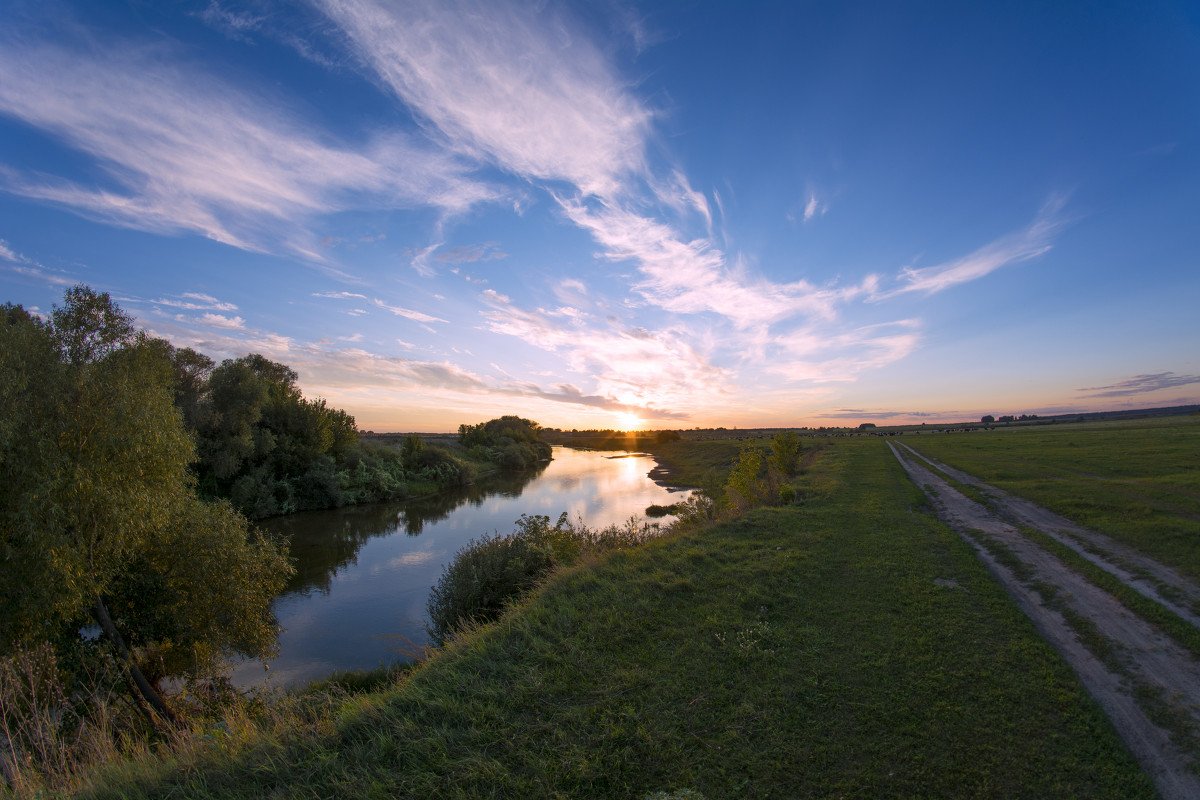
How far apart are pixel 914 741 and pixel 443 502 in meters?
36.3

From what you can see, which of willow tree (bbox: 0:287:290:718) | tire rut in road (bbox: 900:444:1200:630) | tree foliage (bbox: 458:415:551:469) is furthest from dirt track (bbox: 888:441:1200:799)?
tree foliage (bbox: 458:415:551:469)

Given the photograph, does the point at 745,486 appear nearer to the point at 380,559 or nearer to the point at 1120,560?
the point at 1120,560

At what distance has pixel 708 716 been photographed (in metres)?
4.93

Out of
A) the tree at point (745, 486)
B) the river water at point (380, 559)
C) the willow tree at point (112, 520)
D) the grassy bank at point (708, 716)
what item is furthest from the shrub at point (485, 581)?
the tree at point (745, 486)

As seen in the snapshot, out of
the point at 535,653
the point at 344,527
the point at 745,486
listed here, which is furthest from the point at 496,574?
the point at 344,527

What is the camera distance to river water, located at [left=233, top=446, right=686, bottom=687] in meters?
12.6

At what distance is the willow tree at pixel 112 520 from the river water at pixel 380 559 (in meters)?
2.40

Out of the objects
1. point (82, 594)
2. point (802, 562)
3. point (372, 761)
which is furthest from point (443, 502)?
point (372, 761)

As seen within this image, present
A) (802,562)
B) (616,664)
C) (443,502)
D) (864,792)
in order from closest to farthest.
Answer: (864,792), (616,664), (802,562), (443,502)

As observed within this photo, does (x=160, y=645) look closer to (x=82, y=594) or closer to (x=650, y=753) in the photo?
(x=82, y=594)

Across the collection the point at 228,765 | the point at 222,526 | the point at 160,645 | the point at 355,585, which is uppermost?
the point at 222,526

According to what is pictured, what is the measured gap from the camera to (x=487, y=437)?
73.0m

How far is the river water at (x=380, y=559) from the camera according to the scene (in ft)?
41.3

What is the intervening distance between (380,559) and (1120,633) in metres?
23.4
